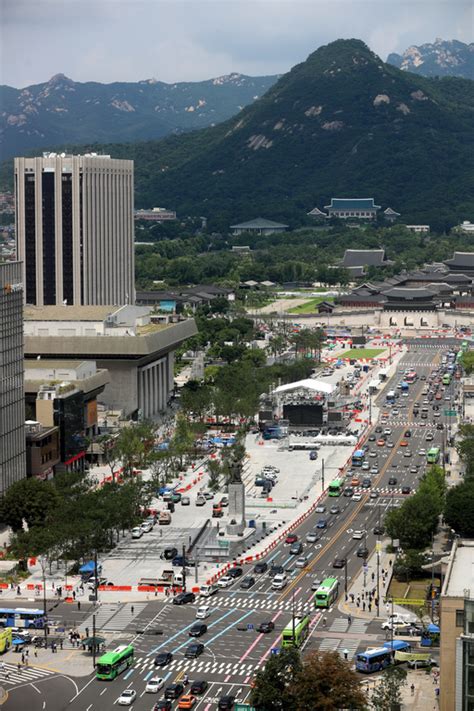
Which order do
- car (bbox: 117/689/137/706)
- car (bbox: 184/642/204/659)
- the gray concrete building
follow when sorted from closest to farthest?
1. car (bbox: 117/689/137/706)
2. car (bbox: 184/642/204/659)
3. the gray concrete building

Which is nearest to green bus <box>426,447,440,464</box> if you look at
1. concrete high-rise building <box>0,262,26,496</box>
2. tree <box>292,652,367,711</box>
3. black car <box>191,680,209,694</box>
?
concrete high-rise building <box>0,262,26,496</box>

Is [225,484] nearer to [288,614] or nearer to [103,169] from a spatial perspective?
[288,614]

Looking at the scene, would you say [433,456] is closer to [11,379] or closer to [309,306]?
[11,379]

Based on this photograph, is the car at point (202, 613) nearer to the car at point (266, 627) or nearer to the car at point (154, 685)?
the car at point (266, 627)

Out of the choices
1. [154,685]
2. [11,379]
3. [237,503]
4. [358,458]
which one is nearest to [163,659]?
[154,685]

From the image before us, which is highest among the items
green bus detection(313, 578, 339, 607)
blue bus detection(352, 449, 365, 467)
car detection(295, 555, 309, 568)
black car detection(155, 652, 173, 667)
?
green bus detection(313, 578, 339, 607)

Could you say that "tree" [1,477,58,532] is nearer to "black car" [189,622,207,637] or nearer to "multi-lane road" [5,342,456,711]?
"multi-lane road" [5,342,456,711]
